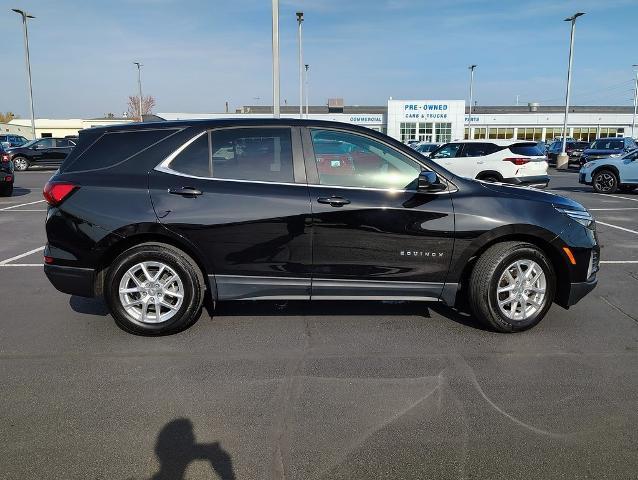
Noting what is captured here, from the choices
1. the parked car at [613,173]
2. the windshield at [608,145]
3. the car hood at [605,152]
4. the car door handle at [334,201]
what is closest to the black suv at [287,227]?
the car door handle at [334,201]

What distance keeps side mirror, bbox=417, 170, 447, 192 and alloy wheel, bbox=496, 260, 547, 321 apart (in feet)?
3.02

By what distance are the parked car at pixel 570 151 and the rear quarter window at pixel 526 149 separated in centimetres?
2020

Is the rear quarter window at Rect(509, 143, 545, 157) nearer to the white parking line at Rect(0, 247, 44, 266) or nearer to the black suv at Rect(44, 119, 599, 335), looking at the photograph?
the black suv at Rect(44, 119, 599, 335)

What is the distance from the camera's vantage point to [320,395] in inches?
133

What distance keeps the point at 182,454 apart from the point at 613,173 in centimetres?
1707

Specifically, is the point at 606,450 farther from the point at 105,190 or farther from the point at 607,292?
the point at 105,190

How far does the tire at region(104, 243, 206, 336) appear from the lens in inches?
168

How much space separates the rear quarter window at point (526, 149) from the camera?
544 inches

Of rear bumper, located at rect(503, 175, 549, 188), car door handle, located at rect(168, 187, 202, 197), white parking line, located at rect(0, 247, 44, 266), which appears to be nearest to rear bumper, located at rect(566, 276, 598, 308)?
car door handle, located at rect(168, 187, 202, 197)

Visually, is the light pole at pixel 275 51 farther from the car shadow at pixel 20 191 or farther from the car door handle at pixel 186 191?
the car door handle at pixel 186 191

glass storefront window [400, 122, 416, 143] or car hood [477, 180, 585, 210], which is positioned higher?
glass storefront window [400, 122, 416, 143]

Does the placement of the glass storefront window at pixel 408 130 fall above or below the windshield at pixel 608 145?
above

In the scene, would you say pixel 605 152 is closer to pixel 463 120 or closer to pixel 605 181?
pixel 605 181

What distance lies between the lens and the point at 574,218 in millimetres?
4434
